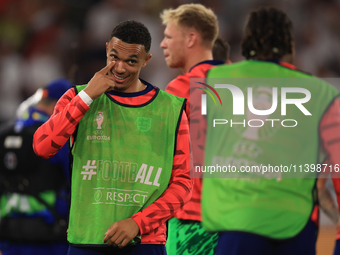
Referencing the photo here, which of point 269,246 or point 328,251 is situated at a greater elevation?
point 269,246

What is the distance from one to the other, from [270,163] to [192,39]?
183 centimetres

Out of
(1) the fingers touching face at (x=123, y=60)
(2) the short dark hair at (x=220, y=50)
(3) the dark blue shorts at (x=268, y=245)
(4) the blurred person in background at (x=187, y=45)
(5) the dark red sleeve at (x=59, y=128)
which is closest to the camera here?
(3) the dark blue shorts at (x=268, y=245)

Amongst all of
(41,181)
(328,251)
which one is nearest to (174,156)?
(41,181)

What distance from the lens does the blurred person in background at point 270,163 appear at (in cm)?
200

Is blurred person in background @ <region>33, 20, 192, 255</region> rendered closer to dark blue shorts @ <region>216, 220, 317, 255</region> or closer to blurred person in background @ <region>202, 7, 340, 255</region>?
blurred person in background @ <region>202, 7, 340, 255</region>

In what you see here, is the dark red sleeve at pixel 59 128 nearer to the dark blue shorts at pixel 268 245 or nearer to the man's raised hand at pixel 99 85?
the man's raised hand at pixel 99 85

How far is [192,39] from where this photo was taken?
143 inches

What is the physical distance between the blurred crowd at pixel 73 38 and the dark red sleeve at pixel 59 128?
18.6ft

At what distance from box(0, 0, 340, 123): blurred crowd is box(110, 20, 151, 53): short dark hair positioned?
5400 millimetres

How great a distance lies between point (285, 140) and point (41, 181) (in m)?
2.34

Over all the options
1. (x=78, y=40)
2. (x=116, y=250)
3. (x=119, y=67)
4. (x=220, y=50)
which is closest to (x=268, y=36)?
(x=119, y=67)

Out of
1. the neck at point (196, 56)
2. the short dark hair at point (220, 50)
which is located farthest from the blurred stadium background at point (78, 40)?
the neck at point (196, 56)

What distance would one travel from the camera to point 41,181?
12.4ft

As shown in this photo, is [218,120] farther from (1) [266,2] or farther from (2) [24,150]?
(1) [266,2]
